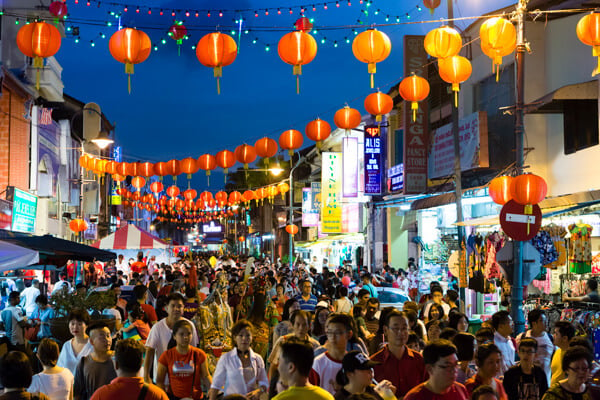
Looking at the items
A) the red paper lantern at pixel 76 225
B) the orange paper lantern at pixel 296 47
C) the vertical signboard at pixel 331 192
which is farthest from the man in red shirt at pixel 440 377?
the vertical signboard at pixel 331 192

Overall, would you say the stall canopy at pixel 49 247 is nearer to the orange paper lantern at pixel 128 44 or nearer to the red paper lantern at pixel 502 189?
the orange paper lantern at pixel 128 44

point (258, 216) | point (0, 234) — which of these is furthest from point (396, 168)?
point (258, 216)

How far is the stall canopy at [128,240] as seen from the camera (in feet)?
85.3

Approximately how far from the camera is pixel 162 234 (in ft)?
517

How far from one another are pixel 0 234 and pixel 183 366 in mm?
10920

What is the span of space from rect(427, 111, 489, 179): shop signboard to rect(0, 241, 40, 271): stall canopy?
493 inches

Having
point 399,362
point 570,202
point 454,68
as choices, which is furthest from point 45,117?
point 399,362

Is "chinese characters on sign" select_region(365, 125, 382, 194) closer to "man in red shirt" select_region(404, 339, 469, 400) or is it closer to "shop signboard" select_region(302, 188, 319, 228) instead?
"shop signboard" select_region(302, 188, 319, 228)

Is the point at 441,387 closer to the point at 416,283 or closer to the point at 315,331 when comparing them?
the point at 315,331

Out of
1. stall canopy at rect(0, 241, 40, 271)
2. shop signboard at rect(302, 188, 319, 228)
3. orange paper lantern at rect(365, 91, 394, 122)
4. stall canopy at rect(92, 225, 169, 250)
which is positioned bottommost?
stall canopy at rect(0, 241, 40, 271)

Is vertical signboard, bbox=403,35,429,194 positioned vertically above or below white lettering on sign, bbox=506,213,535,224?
above

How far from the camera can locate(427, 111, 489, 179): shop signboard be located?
19.4 metres

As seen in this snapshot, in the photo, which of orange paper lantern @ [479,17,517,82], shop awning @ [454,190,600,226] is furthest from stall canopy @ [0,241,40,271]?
shop awning @ [454,190,600,226]

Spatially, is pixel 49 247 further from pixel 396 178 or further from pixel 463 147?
pixel 396 178
